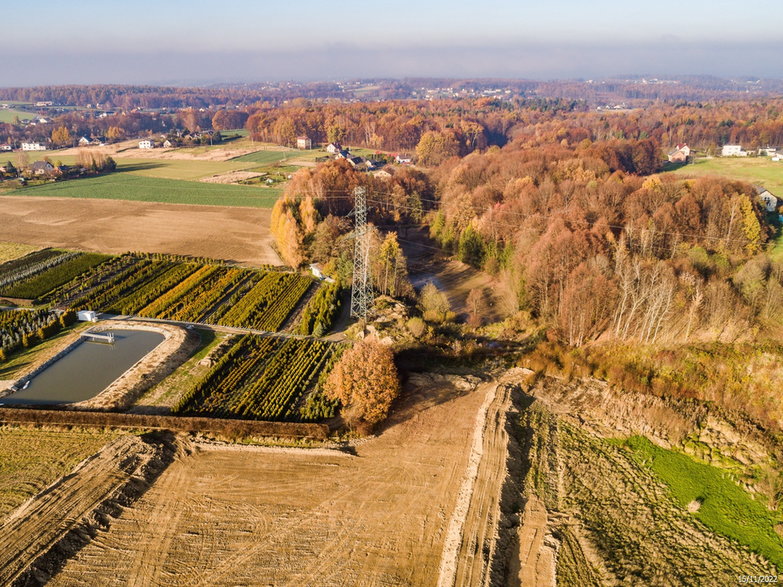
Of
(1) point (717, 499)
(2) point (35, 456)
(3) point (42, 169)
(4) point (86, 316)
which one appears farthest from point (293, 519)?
(3) point (42, 169)

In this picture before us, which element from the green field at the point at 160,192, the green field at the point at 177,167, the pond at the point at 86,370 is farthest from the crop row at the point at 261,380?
the green field at the point at 177,167

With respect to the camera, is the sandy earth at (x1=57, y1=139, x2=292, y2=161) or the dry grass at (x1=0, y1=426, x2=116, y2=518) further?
the sandy earth at (x1=57, y1=139, x2=292, y2=161)

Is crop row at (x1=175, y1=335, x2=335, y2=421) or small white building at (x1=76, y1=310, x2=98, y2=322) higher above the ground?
small white building at (x1=76, y1=310, x2=98, y2=322)

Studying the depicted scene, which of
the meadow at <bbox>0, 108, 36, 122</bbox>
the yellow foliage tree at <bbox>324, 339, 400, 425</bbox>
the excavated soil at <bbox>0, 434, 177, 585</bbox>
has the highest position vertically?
the meadow at <bbox>0, 108, 36, 122</bbox>

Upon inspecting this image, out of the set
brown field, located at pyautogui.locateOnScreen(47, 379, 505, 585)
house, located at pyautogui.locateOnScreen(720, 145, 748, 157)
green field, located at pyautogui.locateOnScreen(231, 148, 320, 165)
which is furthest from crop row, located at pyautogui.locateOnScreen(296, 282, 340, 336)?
house, located at pyautogui.locateOnScreen(720, 145, 748, 157)

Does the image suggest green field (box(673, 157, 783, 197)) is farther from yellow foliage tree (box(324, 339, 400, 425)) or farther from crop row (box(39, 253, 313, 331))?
yellow foliage tree (box(324, 339, 400, 425))

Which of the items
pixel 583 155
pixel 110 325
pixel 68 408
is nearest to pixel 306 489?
pixel 68 408
